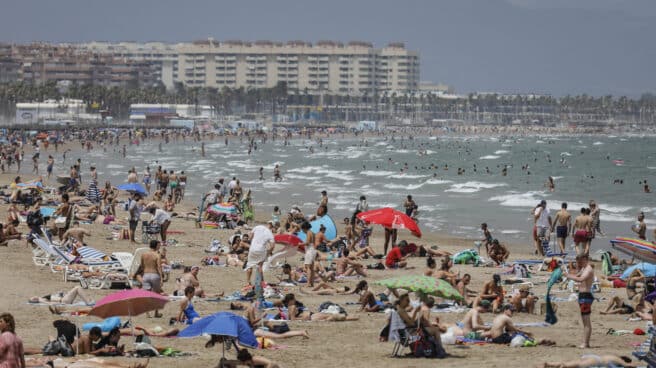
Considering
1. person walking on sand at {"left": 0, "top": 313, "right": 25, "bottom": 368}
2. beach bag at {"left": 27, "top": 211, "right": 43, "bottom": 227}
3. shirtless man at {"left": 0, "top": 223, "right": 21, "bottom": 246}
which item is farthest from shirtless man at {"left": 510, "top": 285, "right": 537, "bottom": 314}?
shirtless man at {"left": 0, "top": 223, "right": 21, "bottom": 246}

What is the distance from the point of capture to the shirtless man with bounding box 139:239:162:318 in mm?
14555

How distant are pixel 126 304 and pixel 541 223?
38.0ft

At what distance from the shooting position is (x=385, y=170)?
66.9m

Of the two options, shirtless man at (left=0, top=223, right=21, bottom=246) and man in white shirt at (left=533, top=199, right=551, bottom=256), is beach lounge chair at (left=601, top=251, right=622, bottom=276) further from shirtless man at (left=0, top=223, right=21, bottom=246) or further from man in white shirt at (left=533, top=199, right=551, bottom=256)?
shirtless man at (left=0, top=223, right=21, bottom=246)

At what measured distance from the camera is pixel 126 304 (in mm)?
11711

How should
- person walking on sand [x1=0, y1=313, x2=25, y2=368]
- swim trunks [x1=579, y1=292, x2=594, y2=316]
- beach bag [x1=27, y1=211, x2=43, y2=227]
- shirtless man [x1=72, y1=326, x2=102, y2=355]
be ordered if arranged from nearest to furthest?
1. person walking on sand [x1=0, y1=313, x2=25, y2=368]
2. shirtless man [x1=72, y1=326, x2=102, y2=355]
3. swim trunks [x1=579, y1=292, x2=594, y2=316]
4. beach bag [x1=27, y1=211, x2=43, y2=227]

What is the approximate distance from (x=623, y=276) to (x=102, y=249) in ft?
29.7

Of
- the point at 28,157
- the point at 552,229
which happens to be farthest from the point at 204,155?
the point at 552,229

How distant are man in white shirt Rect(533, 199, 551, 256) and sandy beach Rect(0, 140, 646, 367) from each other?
2.23m

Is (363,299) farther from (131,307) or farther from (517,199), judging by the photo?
(517,199)

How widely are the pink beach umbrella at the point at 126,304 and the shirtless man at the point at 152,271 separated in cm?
269

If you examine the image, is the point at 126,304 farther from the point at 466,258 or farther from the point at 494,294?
the point at 466,258

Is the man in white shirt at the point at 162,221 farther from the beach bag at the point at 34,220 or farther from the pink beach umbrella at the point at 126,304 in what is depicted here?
the pink beach umbrella at the point at 126,304

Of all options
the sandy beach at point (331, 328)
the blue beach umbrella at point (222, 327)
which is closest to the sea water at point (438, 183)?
the sandy beach at point (331, 328)
